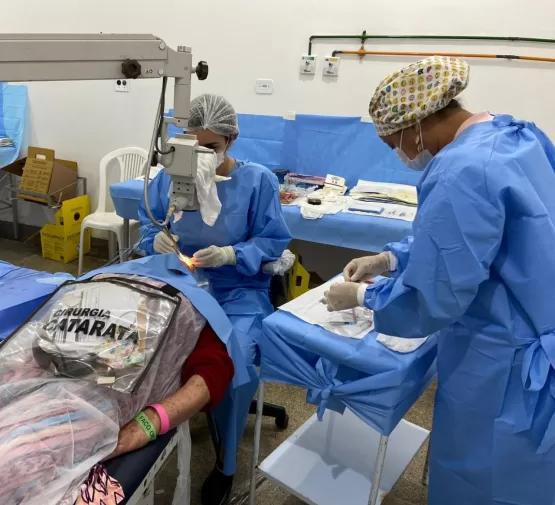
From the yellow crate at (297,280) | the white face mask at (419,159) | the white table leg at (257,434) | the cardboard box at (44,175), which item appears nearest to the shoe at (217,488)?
the white table leg at (257,434)

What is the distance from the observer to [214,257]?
5.57ft

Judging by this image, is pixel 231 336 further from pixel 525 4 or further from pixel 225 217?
pixel 525 4

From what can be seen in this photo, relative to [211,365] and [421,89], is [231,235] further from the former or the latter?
[421,89]

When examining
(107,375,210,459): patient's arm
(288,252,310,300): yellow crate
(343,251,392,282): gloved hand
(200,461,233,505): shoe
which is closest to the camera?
(107,375,210,459): patient's arm

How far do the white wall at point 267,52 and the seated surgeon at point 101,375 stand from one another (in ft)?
7.55

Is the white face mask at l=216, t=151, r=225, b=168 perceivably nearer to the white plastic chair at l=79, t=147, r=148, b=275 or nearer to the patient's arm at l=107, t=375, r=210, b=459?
the patient's arm at l=107, t=375, r=210, b=459

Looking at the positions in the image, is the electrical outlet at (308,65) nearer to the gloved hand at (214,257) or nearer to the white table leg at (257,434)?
the gloved hand at (214,257)

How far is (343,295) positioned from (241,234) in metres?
0.74

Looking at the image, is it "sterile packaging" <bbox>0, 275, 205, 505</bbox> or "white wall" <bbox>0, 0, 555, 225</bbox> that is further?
"white wall" <bbox>0, 0, 555, 225</bbox>

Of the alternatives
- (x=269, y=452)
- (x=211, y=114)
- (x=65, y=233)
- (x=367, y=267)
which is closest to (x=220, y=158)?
(x=211, y=114)

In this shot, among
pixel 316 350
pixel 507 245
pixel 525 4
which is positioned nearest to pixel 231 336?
pixel 316 350

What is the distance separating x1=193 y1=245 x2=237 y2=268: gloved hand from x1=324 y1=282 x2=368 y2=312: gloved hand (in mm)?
556

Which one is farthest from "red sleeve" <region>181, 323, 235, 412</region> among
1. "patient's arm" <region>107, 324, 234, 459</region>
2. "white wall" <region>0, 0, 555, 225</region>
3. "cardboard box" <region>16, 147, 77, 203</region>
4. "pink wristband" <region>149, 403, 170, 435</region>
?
"cardboard box" <region>16, 147, 77, 203</region>

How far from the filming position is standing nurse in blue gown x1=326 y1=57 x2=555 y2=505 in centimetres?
94
